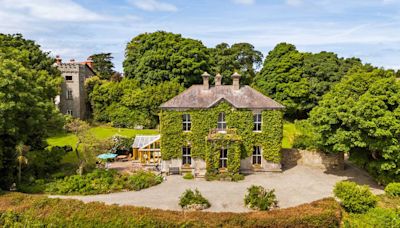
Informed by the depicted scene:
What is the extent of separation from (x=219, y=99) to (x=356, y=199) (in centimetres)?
1337

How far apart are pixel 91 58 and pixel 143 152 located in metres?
45.5

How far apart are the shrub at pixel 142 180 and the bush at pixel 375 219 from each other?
1385 cm

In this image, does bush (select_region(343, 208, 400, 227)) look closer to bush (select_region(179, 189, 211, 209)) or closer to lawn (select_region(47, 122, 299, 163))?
bush (select_region(179, 189, 211, 209))

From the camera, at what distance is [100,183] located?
2298 centimetres

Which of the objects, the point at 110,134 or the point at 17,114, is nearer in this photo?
the point at 17,114

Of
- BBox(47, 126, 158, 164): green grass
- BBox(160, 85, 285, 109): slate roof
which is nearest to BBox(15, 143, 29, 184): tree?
BBox(47, 126, 158, 164): green grass

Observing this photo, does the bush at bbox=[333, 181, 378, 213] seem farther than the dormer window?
No

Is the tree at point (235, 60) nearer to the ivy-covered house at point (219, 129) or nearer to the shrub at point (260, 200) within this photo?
the ivy-covered house at point (219, 129)

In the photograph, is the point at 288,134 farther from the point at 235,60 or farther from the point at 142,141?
the point at 235,60

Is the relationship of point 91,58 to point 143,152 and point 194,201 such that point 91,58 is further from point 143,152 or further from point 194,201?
point 194,201

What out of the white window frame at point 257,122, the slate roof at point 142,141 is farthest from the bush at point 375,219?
the slate roof at point 142,141

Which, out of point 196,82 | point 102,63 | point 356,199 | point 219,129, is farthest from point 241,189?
point 102,63

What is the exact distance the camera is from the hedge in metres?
15.5

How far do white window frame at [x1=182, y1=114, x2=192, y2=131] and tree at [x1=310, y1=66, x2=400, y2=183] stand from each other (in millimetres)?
10543
